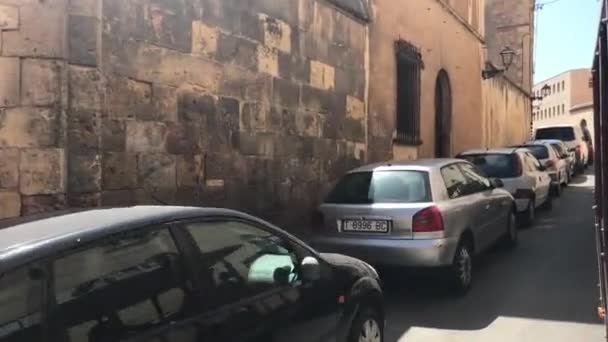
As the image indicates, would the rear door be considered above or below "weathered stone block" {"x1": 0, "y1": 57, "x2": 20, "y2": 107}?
below

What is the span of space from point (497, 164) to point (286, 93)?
4.20 metres

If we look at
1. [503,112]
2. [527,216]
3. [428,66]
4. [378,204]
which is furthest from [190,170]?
[503,112]

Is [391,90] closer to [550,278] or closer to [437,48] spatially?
[437,48]

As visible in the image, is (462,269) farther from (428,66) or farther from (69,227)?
(428,66)

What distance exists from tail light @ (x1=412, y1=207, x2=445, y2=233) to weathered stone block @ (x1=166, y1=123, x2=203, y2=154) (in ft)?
8.34

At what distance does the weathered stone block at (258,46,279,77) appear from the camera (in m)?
7.88

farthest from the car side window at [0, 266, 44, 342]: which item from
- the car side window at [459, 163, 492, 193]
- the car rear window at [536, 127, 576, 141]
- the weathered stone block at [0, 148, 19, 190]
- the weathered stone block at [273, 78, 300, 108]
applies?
the car rear window at [536, 127, 576, 141]

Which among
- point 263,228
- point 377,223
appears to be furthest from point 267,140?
point 263,228

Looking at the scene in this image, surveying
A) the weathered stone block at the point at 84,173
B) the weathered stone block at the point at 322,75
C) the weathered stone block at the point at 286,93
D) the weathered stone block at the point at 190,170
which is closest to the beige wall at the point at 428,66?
the weathered stone block at the point at 322,75

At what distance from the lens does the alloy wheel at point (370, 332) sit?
387cm

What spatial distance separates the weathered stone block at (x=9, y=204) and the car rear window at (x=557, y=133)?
2119cm

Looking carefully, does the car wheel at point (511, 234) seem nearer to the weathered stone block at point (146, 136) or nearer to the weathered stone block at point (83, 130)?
the weathered stone block at point (146, 136)

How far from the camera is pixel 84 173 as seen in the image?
5355mm

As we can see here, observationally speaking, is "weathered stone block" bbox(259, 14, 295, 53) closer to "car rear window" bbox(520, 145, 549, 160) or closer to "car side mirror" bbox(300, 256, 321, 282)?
"car side mirror" bbox(300, 256, 321, 282)
